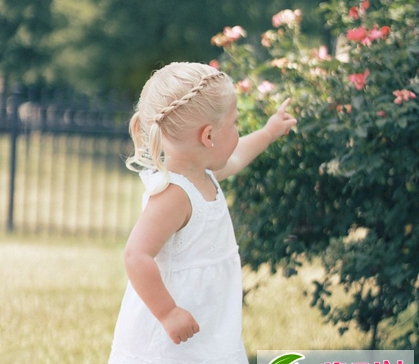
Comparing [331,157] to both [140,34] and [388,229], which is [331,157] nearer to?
[388,229]

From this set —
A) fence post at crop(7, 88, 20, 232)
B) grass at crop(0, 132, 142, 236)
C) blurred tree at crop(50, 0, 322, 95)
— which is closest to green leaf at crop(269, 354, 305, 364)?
grass at crop(0, 132, 142, 236)

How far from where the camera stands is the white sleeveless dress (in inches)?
99.0

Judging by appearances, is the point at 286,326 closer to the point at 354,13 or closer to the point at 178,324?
the point at 354,13

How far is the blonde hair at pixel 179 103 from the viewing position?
2.44 m

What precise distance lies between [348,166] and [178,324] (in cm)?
131

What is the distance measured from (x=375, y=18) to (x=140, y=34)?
18.4 metres

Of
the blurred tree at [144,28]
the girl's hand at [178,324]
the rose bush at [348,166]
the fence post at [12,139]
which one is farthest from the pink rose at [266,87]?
the blurred tree at [144,28]

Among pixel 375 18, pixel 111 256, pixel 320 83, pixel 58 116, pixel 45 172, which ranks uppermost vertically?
pixel 375 18

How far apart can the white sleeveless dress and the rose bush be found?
1.00 m

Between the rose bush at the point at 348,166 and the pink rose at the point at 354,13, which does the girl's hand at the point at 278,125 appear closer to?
the rose bush at the point at 348,166

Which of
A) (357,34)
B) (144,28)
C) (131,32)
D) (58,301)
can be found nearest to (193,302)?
(357,34)

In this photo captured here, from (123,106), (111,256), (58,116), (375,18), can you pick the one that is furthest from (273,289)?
(58,116)

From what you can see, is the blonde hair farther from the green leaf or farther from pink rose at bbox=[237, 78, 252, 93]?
pink rose at bbox=[237, 78, 252, 93]

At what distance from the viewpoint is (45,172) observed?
18266 mm
